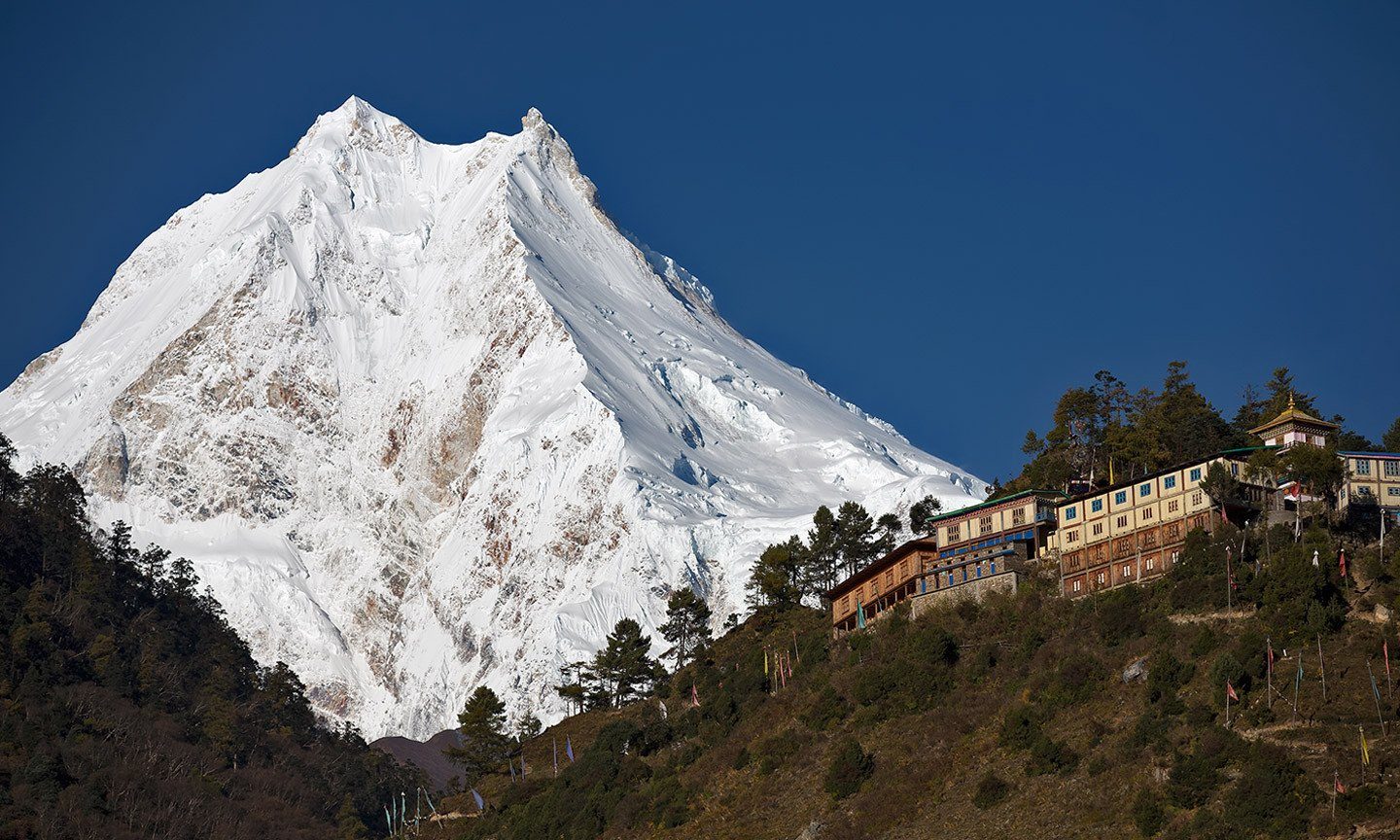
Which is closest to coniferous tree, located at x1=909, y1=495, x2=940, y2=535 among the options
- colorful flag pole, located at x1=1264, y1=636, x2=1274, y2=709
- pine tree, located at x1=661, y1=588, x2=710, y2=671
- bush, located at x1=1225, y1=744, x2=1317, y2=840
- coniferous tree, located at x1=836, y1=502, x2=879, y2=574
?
coniferous tree, located at x1=836, y1=502, x2=879, y2=574

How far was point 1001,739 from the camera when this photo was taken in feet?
263

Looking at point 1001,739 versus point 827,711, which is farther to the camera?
point 827,711

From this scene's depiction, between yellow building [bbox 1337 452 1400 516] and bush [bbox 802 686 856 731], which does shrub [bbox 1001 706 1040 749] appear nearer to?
bush [bbox 802 686 856 731]

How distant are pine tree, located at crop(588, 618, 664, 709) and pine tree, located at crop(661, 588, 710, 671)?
180cm

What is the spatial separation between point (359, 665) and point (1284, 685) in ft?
434

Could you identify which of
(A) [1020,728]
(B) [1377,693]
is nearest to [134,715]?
(A) [1020,728]

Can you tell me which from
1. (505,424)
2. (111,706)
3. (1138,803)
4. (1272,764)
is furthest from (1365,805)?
(505,424)

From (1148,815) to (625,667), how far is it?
52.0 meters

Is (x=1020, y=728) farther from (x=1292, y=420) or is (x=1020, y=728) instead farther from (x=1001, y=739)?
(x=1292, y=420)

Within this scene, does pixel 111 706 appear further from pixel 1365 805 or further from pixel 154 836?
pixel 1365 805

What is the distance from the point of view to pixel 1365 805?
63781 millimetres

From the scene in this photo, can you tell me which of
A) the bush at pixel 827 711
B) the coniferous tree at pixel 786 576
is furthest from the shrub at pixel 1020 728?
the coniferous tree at pixel 786 576

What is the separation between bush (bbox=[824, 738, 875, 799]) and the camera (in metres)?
83.7

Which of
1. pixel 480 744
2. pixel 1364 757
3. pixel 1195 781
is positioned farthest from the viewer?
pixel 480 744
